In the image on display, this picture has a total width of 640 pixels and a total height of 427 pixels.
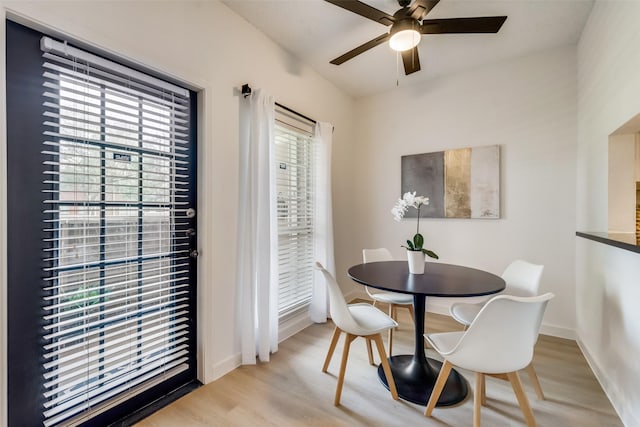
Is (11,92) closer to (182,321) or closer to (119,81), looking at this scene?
(119,81)

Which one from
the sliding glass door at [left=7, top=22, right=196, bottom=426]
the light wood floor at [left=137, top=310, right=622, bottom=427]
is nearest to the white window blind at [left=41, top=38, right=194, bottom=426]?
the sliding glass door at [left=7, top=22, right=196, bottom=426]

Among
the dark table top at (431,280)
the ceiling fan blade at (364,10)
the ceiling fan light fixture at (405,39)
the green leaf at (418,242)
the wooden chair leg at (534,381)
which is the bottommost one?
the wooden chair leg at (534,381)

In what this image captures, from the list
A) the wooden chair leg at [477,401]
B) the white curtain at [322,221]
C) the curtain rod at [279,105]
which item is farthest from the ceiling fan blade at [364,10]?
the wooden chair leg at [477,401]

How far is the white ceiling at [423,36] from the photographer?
2.12 m

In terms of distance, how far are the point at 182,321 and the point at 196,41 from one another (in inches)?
74.7

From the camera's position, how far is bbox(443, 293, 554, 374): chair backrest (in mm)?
1284

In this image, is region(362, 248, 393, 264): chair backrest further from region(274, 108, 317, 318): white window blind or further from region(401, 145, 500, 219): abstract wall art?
region(401, 145, 500, 219): abstract wall art

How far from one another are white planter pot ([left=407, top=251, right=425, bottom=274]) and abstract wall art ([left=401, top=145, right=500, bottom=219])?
4.60 ft

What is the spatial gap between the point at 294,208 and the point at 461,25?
195 centimetres

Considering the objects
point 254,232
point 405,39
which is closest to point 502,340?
point 254,232

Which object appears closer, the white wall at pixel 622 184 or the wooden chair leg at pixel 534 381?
the wooden chair leg at pixel 534 381

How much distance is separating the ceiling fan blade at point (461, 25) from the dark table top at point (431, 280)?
5.39 ft

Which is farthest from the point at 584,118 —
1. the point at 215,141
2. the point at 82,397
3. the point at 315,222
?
the point at 82,397

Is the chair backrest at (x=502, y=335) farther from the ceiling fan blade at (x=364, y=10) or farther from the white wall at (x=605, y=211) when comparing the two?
the ceiling fan blade at (x=364, y=10)
